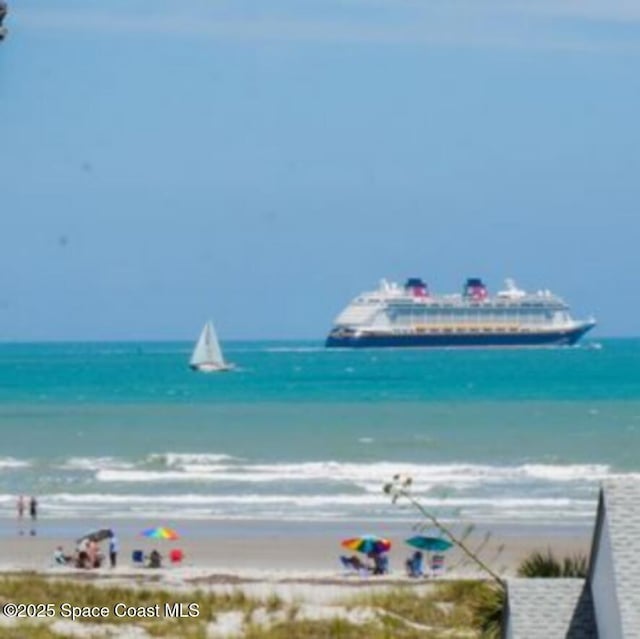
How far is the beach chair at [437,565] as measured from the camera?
29.2 metres

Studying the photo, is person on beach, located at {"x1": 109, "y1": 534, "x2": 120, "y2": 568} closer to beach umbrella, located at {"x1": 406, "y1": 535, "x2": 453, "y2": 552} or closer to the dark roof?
beach umbrella, located at {"x1": 406, "y1": 535, "x2": 453, "y2": 552}

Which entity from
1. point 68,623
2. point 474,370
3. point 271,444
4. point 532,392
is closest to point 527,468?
point 271,444

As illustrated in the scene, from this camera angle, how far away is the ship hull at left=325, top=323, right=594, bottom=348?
547 ft

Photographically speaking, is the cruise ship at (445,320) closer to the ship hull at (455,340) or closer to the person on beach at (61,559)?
the ship hull at (455,340)

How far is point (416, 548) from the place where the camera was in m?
31.3

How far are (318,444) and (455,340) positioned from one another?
106 m

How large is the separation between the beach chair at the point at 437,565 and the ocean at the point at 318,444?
329 inches

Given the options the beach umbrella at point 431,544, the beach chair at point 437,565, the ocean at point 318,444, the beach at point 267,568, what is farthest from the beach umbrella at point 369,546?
the ocean at point 318,444

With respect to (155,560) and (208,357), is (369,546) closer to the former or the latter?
(155,560)

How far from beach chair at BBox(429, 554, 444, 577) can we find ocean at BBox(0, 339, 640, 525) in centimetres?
835

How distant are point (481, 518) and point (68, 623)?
18887mm

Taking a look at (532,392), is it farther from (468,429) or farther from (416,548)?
(416,548)

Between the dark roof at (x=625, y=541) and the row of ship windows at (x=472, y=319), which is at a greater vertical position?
the row of ship windows at (x=472, y=319)

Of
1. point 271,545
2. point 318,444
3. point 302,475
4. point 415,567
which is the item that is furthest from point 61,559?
point 318,444
